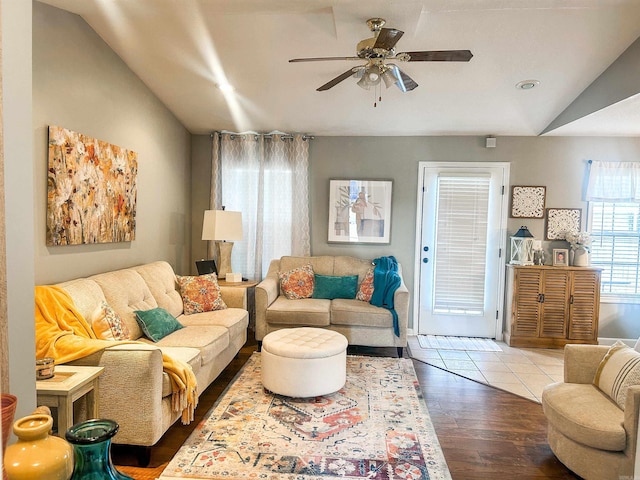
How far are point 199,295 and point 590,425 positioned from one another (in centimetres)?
301

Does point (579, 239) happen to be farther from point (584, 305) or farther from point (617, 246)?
point (584, 305)

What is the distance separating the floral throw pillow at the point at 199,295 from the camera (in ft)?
12.1

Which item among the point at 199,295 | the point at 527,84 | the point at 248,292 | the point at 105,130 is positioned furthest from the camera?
the point at 248,292

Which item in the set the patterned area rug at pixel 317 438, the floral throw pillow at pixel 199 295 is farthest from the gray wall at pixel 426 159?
the patterned area rug at pixel 317 438

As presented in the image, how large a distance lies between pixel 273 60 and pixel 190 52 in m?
0.67

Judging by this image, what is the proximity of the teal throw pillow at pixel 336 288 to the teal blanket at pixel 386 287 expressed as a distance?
26 cm

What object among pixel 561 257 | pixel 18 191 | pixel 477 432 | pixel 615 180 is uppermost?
pixel 615 180

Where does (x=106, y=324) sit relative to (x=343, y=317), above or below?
above

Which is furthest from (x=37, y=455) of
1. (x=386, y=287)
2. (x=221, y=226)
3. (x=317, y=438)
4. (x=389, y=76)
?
(x=221, y=226)

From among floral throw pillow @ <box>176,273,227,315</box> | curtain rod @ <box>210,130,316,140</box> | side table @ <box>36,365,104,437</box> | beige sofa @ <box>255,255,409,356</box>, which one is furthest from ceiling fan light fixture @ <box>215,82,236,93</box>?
side table @ <box>36,365,104,437</box>

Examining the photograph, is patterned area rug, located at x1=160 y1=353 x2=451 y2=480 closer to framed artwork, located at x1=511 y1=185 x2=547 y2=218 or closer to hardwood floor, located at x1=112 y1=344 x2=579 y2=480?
hardwood floor, located at x1=112 y1=344 x2=579 y2=480

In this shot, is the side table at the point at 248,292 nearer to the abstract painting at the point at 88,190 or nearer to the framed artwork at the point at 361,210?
the abstract painting at the point at 88,190

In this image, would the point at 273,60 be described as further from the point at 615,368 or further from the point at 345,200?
the point at 615,368

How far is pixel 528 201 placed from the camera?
461cm
